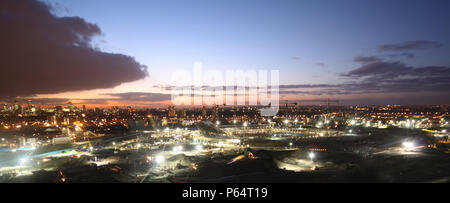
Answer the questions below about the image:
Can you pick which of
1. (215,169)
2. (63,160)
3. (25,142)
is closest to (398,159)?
(215,169)

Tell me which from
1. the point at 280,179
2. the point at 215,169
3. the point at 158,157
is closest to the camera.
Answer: the point at 280,179
